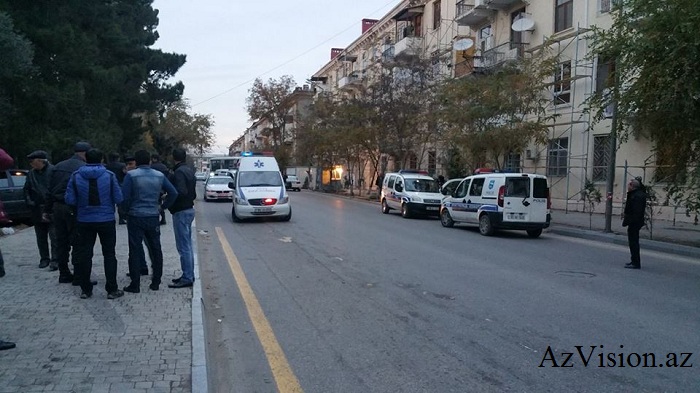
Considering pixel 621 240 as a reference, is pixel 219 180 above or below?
above

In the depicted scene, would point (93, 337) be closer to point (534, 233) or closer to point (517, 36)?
point (534, 233)

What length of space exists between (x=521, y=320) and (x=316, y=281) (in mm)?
3580

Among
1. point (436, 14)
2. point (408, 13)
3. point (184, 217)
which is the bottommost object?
point (184, 217)

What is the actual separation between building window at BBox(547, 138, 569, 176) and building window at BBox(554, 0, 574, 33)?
17.7 feet

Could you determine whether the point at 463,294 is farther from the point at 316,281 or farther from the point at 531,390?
the point at 531,390

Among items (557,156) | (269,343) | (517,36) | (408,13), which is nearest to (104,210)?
(269,343)

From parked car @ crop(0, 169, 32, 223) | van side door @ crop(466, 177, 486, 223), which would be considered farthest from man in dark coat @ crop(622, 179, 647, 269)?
parked car @ crop(0, 169, 32, 223)

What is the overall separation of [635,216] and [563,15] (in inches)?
737

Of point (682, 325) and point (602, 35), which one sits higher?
point (602, 35)

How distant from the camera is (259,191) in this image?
19.2m

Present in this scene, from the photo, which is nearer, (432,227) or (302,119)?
(432,227)

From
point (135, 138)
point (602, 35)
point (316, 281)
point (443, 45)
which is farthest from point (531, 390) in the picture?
point (443, 45)

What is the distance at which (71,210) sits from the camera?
764 centimetres

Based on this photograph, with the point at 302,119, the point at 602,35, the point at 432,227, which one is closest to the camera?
the point at 602,35
